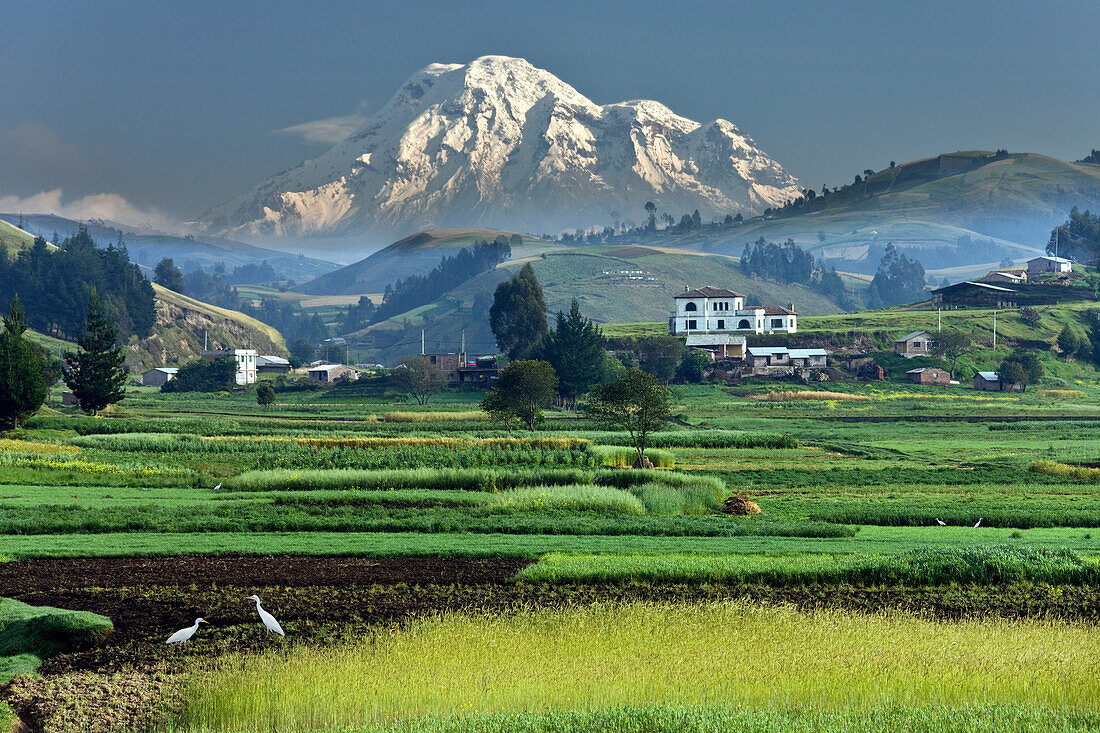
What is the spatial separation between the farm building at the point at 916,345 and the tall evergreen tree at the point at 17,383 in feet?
441

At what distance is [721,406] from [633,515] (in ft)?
286

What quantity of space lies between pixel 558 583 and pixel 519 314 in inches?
6089

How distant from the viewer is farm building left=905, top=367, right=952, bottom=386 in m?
157

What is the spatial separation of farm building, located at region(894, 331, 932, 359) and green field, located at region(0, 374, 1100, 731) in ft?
333

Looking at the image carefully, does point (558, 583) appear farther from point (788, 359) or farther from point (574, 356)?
point (788, 359)

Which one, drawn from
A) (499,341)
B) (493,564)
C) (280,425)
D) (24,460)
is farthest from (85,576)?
(499,341)

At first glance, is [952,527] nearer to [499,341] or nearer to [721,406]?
[721,406]

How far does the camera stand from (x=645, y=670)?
21750mm

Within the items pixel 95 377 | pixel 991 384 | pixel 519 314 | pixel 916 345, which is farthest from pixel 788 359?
pixel 95 377

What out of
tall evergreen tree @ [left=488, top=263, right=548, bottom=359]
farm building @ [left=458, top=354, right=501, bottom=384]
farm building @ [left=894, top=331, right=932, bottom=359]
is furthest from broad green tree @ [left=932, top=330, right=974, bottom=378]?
farm building @ [left=458, top=354, right=501, bottom=384]

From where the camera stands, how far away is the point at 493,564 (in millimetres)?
34562

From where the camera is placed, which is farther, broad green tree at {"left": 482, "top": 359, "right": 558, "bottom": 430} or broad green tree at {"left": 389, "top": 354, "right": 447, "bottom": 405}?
broad green tree at {"left": 389, "top": 354, "right": 447, "bottom": 405}

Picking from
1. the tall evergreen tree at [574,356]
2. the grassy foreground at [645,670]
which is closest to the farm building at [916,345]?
the tall evergreen tree at [574,356]

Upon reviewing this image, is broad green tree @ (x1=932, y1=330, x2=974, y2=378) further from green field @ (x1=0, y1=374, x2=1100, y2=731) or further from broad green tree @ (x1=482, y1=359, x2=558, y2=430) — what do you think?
green field @ (x1=0, y1=374, x2=1100, y2=731)
